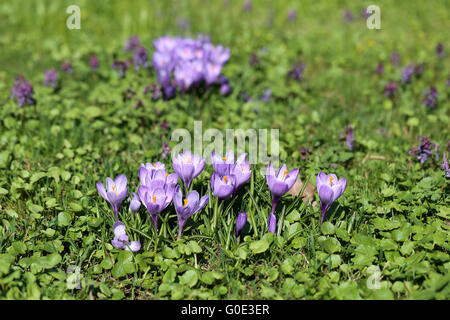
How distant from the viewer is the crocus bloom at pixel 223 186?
2.41 metres

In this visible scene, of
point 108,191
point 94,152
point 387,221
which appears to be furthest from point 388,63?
point 108,191

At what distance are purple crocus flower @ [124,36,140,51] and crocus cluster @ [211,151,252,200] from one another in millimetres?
2829

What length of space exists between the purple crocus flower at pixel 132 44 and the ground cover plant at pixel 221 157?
0.02 m

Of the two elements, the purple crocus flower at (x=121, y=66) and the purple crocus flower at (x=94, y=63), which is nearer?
the purple crocus flower at (x=121, y=66)

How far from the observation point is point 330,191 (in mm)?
2424

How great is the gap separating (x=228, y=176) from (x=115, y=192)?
2.08ft

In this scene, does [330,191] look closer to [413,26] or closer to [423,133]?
[423,133]

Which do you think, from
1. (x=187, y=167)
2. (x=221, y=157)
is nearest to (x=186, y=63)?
(x=221, y=157)

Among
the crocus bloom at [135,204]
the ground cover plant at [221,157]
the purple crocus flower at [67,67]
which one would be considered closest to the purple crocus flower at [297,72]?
the ground cover plant at [221,157]

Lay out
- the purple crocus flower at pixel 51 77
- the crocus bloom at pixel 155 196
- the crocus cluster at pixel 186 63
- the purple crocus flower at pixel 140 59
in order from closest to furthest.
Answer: the crocus bloom at pixel 155 196, the crocus cluster at pixel 186 63, the purple crocus flower at pixel 51 77, the purple crocus flower at pixel 140 59

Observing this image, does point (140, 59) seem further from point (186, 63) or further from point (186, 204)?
point (186, 204)

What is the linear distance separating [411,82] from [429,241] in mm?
2638

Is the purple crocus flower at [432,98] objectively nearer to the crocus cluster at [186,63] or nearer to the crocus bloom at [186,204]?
the crocus cluster at [186,63]

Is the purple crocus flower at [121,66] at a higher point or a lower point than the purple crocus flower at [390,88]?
higher
